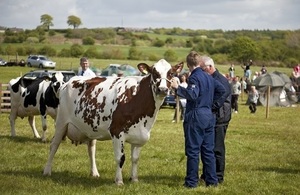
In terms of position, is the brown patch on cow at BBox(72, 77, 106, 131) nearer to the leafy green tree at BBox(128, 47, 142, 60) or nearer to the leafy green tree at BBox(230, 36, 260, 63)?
the leafy green tree at BBox(128, 47, 142, 60)

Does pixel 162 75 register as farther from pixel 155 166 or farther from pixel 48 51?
pixel 48 51

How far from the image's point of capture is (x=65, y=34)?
86.7 meters

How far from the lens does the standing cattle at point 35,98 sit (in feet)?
47.8

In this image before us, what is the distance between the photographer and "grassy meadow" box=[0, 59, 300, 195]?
28.8ft

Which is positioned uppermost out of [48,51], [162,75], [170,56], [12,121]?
[162,75]

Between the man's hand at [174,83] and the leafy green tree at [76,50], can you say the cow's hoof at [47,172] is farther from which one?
the leafy green tree at [76,50]

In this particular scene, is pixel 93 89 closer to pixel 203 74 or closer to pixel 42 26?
pixel 203 74

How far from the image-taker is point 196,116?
844 cm

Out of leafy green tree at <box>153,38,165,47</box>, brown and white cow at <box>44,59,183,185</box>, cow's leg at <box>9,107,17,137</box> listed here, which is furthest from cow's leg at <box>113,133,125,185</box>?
leafy green tree at <box>153,38,165,47</box>

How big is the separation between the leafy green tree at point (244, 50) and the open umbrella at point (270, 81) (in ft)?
142

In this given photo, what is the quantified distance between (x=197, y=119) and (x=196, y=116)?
5 centimetres

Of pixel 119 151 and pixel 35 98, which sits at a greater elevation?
pixel 35 98

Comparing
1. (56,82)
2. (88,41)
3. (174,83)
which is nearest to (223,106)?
(174,83)

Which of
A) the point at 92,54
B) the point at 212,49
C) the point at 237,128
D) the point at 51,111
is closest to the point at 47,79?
the point at 51,111
